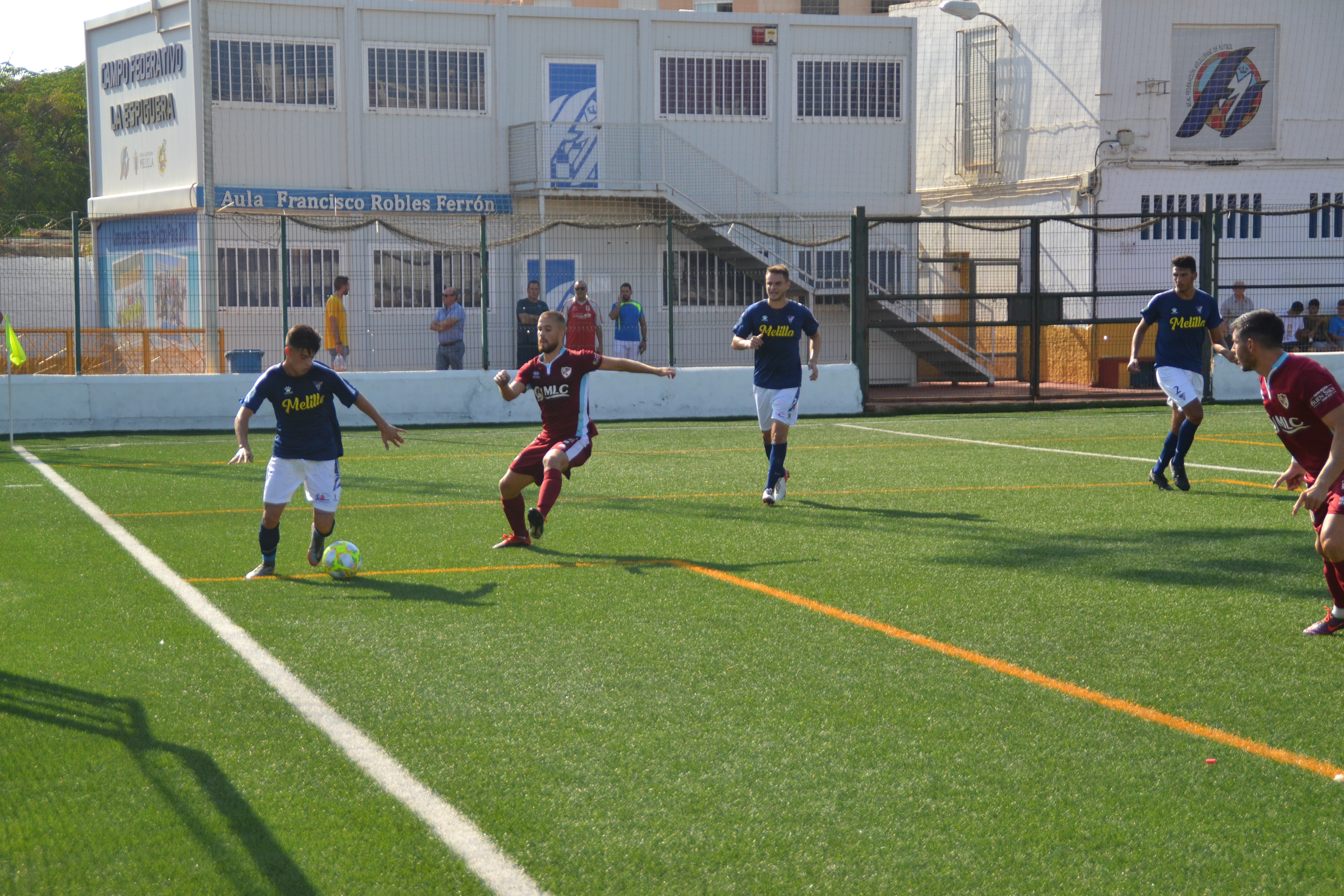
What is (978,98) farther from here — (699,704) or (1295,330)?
(699,704)

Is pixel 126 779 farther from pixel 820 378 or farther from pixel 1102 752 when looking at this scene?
pixel 820 378

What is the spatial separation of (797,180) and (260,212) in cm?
1122

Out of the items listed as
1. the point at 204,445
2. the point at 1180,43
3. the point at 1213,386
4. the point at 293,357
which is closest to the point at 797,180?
the point at 1180,43

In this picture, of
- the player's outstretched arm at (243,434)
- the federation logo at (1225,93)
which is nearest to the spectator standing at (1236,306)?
the federation logo at (1225,93)

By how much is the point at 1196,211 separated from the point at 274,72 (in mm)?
18412

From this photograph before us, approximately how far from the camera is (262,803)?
4.09 meters

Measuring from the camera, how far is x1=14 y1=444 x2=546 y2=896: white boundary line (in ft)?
11.8

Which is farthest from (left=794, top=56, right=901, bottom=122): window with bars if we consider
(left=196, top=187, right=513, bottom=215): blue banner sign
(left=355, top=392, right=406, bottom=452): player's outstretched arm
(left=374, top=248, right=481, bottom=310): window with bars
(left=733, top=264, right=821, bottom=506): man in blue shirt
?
(left=355, top=392, right=406, bottom=452): player's outstretched arm

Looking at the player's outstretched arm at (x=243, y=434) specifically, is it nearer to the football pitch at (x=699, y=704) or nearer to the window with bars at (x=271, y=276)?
the football pitch at (x=699, y=704)

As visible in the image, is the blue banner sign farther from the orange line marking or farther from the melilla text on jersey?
the orange line marking

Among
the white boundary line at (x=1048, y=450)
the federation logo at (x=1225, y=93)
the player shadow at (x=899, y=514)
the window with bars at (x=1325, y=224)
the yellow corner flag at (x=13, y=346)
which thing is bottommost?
the player shadow at (x=899, y=514)

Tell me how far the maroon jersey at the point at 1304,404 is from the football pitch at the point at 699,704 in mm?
837

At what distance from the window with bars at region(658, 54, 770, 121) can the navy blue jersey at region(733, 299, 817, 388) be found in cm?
1812

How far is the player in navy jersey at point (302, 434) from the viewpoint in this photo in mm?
7949
